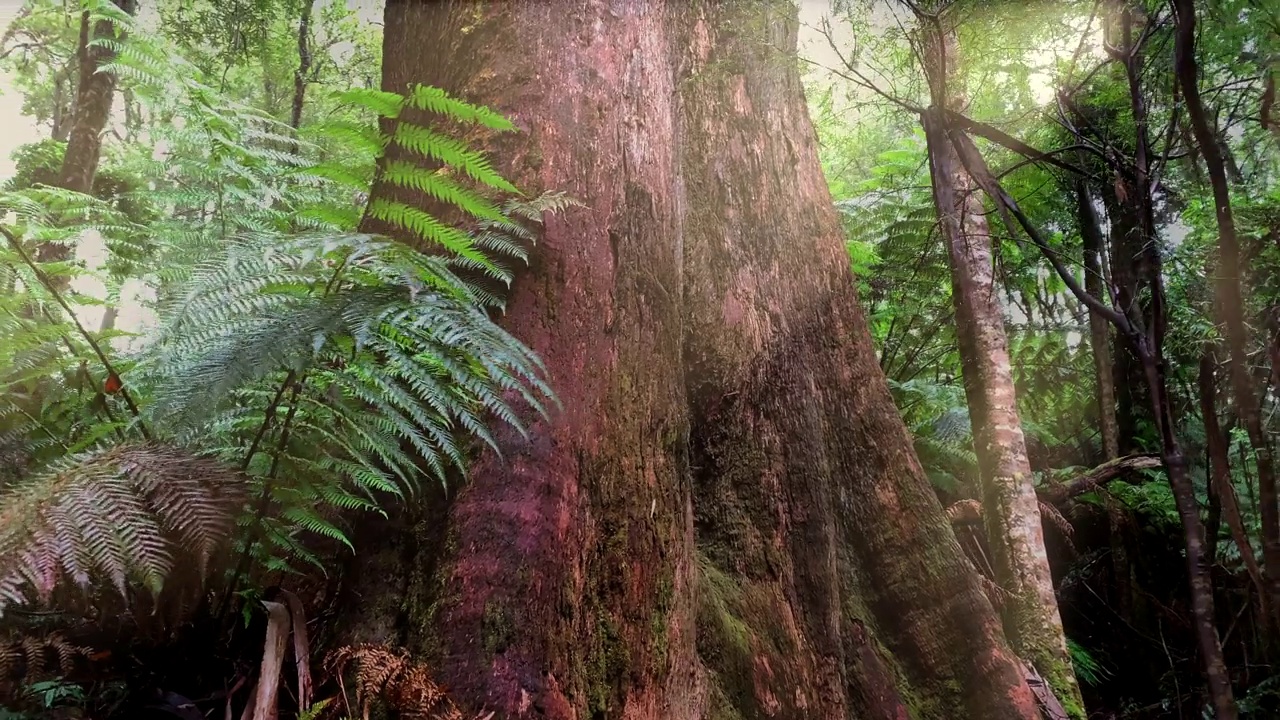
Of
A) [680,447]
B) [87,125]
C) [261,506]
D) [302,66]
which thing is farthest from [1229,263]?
[302,66]

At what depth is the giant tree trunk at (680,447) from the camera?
1.35 meters

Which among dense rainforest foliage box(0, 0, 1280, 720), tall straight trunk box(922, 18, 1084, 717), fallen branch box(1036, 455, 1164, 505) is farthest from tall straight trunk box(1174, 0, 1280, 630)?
fallen branch box(1036, 455, 1164, 505)

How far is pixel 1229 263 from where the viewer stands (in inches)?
105

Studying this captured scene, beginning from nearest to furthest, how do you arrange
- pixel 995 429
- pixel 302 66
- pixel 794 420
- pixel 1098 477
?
pixel 794 420
pixel 995 429
pixel 1098 477
pixel 302 66

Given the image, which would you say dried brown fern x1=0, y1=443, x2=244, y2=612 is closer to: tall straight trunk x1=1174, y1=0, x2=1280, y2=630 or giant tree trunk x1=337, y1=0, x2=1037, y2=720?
giant tree trunk x1=337, y1=0, x2=1037, y2=720

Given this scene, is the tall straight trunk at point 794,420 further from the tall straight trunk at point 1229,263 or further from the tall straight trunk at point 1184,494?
the tall straight trunk at point 1229,263

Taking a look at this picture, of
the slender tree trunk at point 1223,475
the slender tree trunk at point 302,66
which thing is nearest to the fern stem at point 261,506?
the slender tree trunk at point 1223,475

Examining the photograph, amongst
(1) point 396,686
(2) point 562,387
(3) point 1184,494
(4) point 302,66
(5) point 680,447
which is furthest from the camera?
(4) point 302,66

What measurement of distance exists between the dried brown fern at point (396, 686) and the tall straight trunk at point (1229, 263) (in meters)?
3.22

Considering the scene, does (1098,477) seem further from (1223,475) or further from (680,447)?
(680,447)

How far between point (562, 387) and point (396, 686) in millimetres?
674

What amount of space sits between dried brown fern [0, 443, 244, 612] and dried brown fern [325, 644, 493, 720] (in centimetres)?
32

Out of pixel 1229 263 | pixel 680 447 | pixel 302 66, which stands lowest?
pixel 680 447

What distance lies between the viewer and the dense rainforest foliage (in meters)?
1.18
